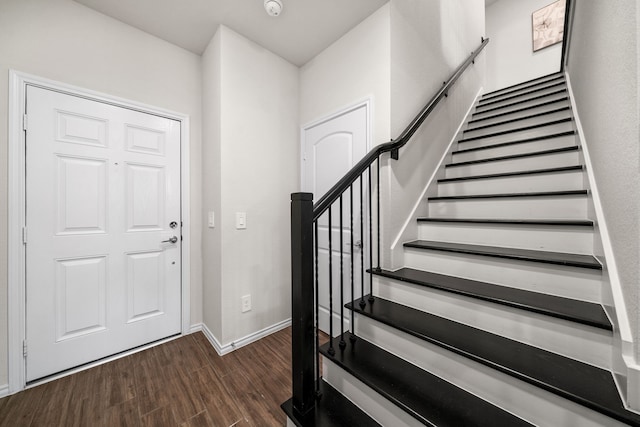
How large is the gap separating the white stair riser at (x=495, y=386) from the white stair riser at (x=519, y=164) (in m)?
1.55

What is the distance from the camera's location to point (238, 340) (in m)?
2.00

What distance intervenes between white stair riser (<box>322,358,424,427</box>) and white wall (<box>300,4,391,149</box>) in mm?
1477

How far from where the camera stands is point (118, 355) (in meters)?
1.85

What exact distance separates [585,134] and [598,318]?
1229mm

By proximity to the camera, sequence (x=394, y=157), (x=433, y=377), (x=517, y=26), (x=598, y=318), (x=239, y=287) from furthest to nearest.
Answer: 1. (x=517, y=26)
2. (x=239, y=287)
3. (x=394, y=157)
4. (x=433, y=377)
5. (x=598, y=318)

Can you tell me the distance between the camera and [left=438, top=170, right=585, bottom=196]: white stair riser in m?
1.49

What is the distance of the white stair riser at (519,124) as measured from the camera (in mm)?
2033

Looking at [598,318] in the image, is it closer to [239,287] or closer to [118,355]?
[239,287]

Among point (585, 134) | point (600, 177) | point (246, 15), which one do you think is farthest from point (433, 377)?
point (246, 15)

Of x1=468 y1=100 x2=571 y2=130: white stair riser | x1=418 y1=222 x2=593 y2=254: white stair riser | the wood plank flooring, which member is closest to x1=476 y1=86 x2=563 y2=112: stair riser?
Answer: x1=468 y1=100 x2=571 y2=130: white stair riser

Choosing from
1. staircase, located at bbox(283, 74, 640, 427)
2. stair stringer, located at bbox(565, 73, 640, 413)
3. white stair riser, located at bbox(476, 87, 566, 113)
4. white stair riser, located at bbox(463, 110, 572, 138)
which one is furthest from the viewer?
white stair riser, located at bbox(476, 87, 566, 113)

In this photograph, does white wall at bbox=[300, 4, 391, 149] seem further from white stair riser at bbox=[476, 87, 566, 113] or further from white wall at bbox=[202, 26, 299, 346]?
white stair riser at bbox=[476, 87, 566, 113]

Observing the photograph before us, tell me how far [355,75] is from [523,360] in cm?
203

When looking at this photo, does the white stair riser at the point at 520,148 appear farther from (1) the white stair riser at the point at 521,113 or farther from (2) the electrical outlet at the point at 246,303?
(2) the electrical outlet at the point at 246,303
